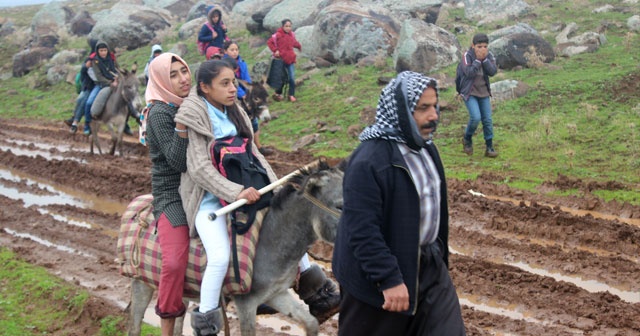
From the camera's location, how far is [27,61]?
3241 cm

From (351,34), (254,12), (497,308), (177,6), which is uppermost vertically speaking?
(497,308)

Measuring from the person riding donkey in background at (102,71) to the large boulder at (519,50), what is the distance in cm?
952

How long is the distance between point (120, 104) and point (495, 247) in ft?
33.4

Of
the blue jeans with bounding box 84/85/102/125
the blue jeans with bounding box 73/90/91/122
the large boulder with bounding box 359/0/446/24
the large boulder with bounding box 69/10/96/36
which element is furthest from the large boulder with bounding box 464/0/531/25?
the large boulder with bounding box 69/10/96/36

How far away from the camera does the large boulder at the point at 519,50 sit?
1720cm

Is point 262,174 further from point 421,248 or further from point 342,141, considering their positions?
point 342,141

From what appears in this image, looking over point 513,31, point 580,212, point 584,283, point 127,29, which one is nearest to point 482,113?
point 580,212

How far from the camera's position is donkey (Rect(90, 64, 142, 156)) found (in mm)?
15312

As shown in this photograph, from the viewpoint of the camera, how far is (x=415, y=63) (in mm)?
17859

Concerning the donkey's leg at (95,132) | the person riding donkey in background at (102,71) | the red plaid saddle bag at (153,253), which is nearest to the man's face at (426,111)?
the red plaid saddle bag at (153,253)

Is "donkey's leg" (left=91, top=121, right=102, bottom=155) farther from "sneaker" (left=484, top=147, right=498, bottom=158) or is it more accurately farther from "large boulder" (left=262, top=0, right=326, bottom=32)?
"large boulder" (left=262, top=0, right=326, bottom=32)

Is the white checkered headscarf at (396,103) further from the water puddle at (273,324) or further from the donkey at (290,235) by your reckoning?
the water puddle at (273,324)

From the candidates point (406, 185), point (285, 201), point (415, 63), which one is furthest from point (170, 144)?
point (415, 63)

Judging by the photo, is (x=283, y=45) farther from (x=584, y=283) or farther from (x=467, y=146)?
(x=584, y=283)
